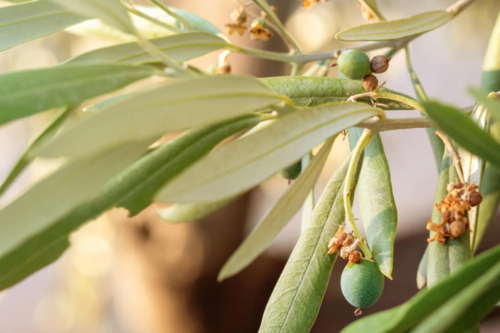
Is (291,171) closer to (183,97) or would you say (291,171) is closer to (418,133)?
(183,97)

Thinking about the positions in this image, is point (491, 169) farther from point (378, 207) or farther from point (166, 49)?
point (166, 49)

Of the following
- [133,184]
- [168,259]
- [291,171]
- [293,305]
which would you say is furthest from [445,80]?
[133,184]

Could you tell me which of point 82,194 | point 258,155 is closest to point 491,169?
point 258,155

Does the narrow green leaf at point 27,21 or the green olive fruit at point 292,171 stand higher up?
the narrow green leaf at point 27,21

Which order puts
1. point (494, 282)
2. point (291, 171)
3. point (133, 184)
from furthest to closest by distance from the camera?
point (291, 171) < point (133, 184) < point (494, 282)

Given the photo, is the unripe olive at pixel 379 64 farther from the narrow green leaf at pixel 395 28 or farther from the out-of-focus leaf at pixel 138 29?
the out-of-focus leaf at pixel 138 29

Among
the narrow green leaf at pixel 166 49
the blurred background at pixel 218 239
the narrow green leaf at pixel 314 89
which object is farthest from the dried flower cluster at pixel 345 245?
the blurred background at pixel 218 239
